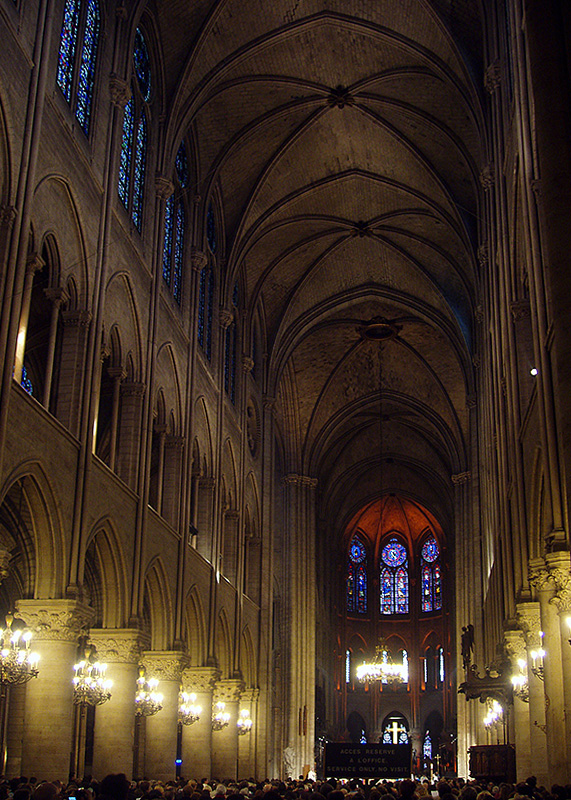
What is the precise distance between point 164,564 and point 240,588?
9.32 m

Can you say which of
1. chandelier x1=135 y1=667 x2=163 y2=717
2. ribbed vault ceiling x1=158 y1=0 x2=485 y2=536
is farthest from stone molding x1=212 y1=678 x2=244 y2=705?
ribbed vault ceiling x1=158 y1=0 x2=485 y2=536

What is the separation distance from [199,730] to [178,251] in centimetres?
1351

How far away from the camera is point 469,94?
24.1 metres

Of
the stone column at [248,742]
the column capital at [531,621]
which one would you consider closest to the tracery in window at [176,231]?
the column capital at [531,621]

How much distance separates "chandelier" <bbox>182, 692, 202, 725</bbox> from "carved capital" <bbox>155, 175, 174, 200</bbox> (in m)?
13.0

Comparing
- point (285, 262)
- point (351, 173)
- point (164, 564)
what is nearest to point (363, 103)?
point (351, 173)

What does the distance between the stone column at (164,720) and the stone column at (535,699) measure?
9.98 m

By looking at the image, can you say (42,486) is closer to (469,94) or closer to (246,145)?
(469,94)

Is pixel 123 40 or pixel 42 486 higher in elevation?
pixel 123 40

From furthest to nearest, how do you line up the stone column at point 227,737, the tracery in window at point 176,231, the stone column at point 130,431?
1. the stone column at point 227,737
2. the tracery in window at point 176,231
3. the stone column at point 130,431

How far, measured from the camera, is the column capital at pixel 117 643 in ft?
65.0

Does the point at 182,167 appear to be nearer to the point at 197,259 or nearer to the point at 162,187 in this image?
the point at 197,259

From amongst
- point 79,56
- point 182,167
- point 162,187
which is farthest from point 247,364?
point 79,56

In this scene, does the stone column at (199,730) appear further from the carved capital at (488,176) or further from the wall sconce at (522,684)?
the carved capital at (488,176)
